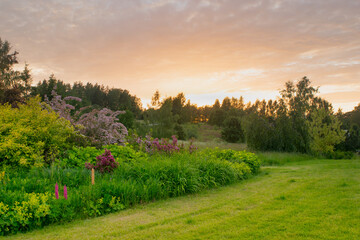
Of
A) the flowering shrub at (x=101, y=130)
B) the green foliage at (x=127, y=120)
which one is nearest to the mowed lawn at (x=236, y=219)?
the flowering shrub at (x=101, y=130)

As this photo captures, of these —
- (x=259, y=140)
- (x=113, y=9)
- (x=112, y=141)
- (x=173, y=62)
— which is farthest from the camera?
(x=259, y=140)

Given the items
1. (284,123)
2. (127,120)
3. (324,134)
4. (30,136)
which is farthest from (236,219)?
(127,120)

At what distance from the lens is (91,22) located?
11.3 m

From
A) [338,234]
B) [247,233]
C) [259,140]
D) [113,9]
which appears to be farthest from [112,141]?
[259,140]

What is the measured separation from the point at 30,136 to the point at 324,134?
1436cm

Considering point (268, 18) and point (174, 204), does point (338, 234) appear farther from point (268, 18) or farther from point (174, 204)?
point (268, 18)

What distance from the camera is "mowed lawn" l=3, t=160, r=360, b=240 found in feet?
11.0

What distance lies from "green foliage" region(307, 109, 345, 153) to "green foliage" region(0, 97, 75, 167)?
1300 cm

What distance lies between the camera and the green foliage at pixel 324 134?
47.0 feet

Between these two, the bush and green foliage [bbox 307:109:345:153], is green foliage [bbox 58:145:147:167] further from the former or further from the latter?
the bush

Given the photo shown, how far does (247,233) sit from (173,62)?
11853 mm

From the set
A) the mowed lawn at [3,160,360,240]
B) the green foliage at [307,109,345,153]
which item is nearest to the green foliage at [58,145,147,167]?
the mowed lawn at [3,160,360,240]

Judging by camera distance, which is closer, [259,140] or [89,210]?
[89,210]

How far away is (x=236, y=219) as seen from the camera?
388 cm
